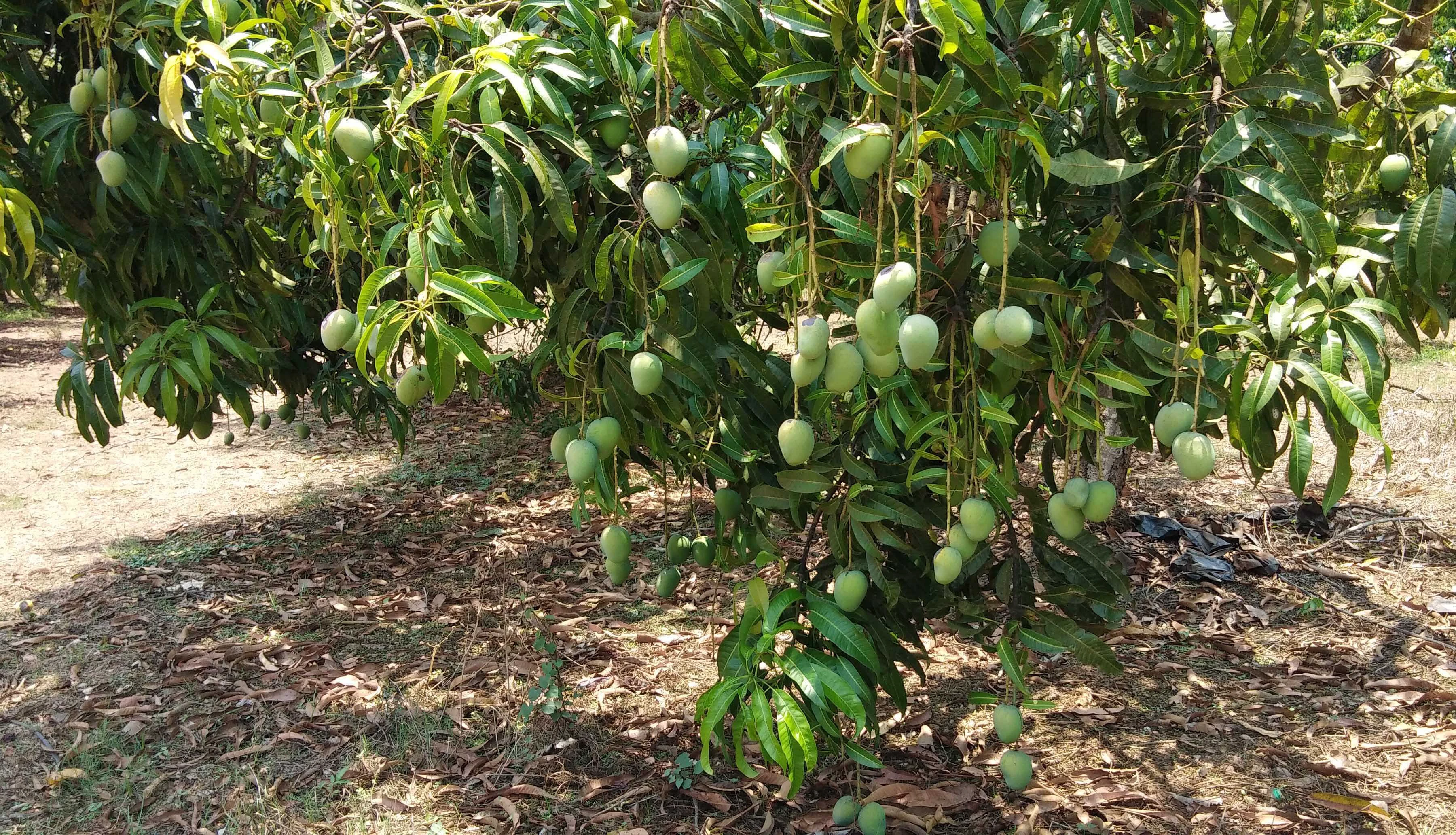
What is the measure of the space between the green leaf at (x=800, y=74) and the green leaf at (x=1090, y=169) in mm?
304

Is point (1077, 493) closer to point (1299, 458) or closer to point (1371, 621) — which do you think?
point (1299, 458)

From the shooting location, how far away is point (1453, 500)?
4.21 m

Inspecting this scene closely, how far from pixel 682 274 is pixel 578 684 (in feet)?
6.55

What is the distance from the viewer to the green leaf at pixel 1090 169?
1.22 m

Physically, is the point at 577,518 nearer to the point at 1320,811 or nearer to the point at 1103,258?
the point at 1103,258

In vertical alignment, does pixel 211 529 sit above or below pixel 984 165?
below

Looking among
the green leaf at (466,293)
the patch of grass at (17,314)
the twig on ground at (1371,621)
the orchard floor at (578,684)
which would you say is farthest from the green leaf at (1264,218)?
the patch of grass at (17,314)

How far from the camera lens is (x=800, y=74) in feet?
3.90

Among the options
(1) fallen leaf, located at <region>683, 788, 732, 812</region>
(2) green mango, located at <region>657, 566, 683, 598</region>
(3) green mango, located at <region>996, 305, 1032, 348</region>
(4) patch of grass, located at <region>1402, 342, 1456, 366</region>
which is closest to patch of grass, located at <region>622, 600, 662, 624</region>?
(1) fallen leaf, located at <region>683, 788, 732, 812</region>

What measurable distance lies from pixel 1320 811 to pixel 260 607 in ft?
11.3

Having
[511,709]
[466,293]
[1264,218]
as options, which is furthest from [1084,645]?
[511,709]

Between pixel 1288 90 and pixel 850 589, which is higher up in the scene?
pixel 1288 90

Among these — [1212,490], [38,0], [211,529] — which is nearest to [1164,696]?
[1212,490]

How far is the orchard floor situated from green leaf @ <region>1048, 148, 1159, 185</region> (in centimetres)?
137
